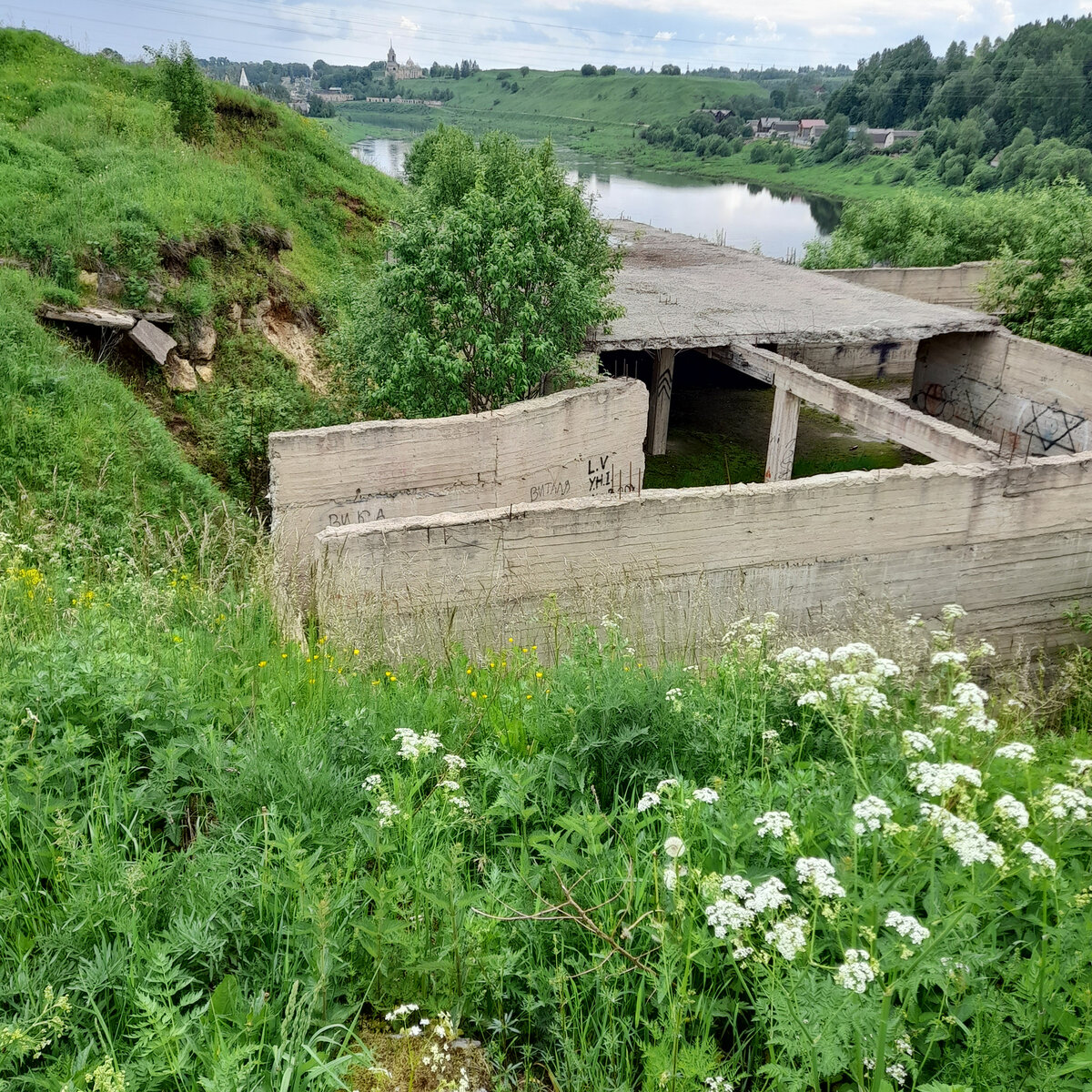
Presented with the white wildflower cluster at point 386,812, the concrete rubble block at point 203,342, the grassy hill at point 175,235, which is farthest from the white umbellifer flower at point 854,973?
the concrete rubble block at point 203,342

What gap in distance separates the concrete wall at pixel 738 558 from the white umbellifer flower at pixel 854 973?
13.0ft

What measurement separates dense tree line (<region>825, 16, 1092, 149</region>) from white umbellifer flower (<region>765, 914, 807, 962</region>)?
76879mm

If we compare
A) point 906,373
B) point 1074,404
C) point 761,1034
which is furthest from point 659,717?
point 906,373

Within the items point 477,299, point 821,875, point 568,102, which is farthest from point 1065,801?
point 568,102

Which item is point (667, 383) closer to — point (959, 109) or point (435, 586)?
point (435, 586)

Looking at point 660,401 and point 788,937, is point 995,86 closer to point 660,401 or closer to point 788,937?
point 660,401

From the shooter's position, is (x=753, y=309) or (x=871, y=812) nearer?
(x=871, y=812)

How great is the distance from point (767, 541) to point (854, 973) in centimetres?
624

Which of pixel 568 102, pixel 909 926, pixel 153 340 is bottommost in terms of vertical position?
pixel 153 340

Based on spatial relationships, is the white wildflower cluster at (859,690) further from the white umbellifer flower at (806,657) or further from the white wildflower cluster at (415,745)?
the white wildflower cluster at (415,745)

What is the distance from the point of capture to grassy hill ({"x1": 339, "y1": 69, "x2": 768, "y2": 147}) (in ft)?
472

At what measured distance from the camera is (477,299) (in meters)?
9.73

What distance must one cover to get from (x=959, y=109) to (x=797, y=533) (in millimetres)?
92056

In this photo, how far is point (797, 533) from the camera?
317 inches
